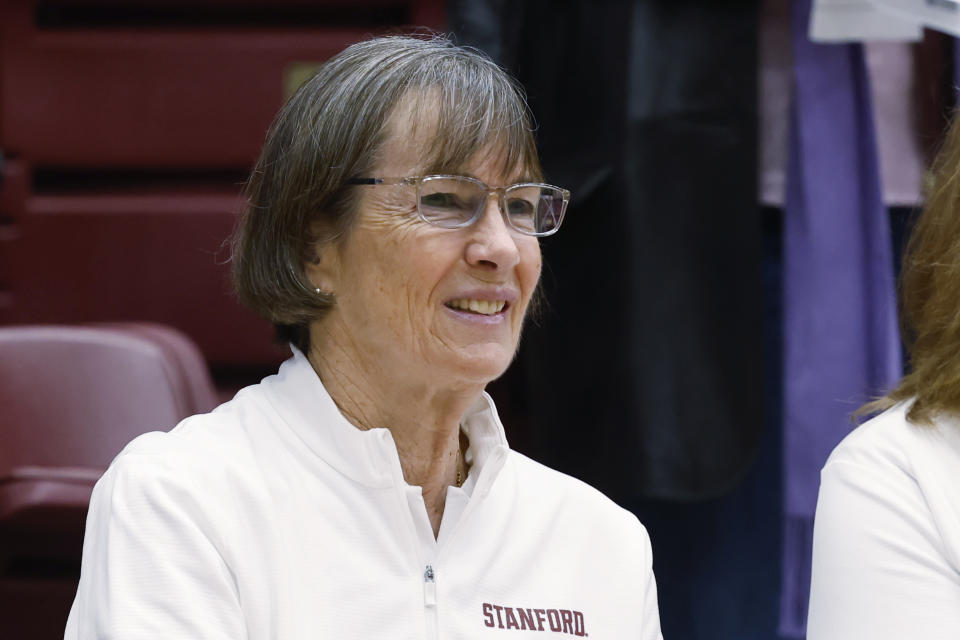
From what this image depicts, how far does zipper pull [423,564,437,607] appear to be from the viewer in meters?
1.65

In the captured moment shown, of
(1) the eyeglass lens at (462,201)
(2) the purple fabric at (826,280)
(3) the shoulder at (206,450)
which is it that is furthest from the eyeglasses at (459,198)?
(2) the purple fabric at (826,280)

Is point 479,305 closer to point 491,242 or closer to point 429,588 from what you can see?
point 491,242

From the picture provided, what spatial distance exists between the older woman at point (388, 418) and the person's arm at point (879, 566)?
25 cm

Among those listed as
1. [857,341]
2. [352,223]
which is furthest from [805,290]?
Answer: [352,223]

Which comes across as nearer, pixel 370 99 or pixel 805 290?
pixel 370 99

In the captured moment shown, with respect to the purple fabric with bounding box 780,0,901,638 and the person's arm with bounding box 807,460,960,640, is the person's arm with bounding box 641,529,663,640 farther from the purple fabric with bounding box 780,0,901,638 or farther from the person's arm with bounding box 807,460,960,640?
the purple fabric with bounding box 780,0,901,638

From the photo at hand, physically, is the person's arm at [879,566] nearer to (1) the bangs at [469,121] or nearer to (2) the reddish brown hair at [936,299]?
(2) the reddish brown hair at [936,299]

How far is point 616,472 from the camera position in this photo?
8.36 ft

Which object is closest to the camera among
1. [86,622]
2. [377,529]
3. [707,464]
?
[86,622]

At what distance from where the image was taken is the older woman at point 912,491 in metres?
1.67

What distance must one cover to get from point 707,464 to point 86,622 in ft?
4.33

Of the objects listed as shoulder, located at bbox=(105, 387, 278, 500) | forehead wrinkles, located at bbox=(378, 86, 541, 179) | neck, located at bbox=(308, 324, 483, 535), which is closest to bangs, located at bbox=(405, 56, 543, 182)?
forehead wrinkles, located at bbox=(378, 86, 541, 179)

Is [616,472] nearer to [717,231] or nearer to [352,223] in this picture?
[717,231]

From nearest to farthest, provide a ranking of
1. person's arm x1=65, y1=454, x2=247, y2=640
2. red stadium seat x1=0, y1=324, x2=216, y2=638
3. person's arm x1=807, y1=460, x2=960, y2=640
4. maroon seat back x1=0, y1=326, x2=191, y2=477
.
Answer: person's arm x1=65, y1=454, x2=247, y2=640 → person's arm x1=807, y1=460, x2=960, y2=640 → red stadium seat x1=0, y1=324, x2=216, y2=638 → maroon seat back x1=0, y1=326, x2=191, y2=477
